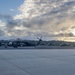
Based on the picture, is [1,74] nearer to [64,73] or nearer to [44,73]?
[44,73]

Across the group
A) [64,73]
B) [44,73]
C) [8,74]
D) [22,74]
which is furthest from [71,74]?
[8,74]

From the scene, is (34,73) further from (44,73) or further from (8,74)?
(8,74)

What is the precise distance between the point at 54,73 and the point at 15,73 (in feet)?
6.99

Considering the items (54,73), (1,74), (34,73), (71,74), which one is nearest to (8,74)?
(1,74)

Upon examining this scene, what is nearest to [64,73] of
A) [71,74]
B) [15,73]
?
[71,74]

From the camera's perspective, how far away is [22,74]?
1195cm

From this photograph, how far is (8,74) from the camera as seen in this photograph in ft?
39.7

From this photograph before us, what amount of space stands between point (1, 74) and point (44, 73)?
2.31m

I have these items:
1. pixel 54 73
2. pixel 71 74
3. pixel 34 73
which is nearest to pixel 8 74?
pixel 34 73

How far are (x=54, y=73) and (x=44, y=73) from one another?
0.54 m

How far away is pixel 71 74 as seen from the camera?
11.7 m

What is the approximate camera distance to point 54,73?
12.1 m

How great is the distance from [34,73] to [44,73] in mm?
541

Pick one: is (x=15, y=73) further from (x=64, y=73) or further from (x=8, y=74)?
(x=64, y=73)
